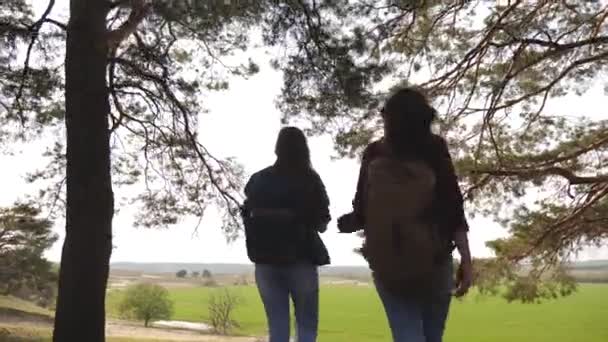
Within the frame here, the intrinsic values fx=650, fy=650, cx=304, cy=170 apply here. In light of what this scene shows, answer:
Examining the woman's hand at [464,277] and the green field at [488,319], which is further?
the green field at [488,319]

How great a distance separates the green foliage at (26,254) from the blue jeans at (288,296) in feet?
17.6

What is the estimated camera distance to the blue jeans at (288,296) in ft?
9.48

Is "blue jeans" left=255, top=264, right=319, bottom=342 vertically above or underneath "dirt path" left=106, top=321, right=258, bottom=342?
above

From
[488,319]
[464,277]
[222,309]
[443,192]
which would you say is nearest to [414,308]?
[464,277]

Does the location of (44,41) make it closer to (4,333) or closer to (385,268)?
(385,268)

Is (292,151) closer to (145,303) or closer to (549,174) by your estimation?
(549,174)

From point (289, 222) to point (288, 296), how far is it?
34cm

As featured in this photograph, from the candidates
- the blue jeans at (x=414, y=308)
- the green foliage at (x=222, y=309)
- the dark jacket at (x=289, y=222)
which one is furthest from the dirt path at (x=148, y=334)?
the blue jeans at (x=414, y=308)

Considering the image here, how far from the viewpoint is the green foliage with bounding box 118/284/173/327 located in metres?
18.6

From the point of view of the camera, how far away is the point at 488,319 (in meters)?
15.2

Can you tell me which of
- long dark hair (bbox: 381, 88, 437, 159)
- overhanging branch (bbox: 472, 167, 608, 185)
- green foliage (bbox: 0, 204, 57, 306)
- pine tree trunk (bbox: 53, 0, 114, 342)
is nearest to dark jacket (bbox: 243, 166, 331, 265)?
long dark hair (bbox: 381, 88, 437, 159)

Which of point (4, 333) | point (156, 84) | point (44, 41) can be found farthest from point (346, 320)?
point (44, 41)

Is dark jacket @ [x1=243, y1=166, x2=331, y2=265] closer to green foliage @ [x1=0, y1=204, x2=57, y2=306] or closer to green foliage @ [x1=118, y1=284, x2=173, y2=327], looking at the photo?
green foliage @ [x1=0, y1=204, x2=57, y2=306]

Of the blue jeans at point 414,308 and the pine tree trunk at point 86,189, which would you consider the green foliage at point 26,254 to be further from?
the blue jeans at point 414,308
